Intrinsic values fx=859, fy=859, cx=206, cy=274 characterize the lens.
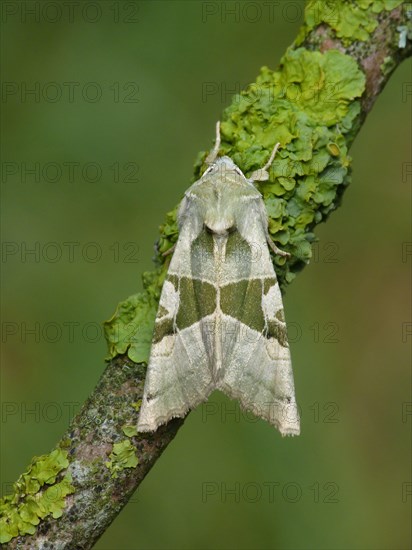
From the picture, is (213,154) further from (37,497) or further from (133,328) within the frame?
(37,497)

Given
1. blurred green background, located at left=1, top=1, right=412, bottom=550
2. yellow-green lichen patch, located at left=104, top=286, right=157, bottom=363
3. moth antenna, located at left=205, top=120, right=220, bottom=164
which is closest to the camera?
yellow-green lichen patch, located at left=104, top=286, right=157, bottom=363

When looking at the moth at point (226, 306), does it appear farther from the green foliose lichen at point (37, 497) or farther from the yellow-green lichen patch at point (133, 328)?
the green foliose lichen at point (37, 497)

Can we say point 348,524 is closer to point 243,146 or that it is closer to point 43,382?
point 43,382

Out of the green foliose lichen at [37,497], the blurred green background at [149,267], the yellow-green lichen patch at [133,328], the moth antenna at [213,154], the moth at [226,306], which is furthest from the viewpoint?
the blurred green background at [149,267]

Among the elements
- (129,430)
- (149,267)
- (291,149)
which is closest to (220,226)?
(291,149)

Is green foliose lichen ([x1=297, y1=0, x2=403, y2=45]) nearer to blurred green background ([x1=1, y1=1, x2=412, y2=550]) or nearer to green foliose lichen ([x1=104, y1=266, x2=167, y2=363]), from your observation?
green foliose lichen ([x1=104, y1=266, x2=167, y2=363])

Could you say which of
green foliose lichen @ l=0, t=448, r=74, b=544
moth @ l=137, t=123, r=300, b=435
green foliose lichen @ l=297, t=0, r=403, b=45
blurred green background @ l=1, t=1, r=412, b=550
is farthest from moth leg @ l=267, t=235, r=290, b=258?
blurred green background @ l=1, t=1, r=412, b=550

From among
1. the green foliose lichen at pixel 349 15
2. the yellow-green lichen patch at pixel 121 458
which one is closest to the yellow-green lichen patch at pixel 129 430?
the yellow-green lichen patch at pixel 121 458
